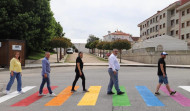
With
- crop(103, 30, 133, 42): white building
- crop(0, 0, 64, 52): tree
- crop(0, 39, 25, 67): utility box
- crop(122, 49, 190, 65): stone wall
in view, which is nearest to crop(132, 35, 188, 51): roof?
crop(122, 49, 190, 65): stone wall

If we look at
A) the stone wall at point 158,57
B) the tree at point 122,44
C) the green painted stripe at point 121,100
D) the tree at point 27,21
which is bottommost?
the green painted stripe at point 121,100

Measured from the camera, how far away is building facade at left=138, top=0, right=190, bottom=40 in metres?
42.6

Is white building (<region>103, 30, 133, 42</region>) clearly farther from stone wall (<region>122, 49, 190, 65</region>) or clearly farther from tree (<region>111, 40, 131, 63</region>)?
tree (<region>111, 40, 131, 63</region>)

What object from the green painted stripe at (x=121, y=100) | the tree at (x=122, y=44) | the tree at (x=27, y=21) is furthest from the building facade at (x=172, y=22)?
the green painted stripe at (x=121, y=100)

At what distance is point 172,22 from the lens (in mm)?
50031

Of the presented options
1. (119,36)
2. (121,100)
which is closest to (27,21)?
(121,100)

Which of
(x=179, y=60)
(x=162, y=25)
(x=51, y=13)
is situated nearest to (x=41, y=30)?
(x=51, y=13)

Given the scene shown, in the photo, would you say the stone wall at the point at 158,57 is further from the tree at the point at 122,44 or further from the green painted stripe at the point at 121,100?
the green painted stripe at the point at 121,100

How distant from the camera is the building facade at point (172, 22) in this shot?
4263 centimetres

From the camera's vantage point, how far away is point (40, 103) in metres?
6.37

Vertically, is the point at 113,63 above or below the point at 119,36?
Result: below

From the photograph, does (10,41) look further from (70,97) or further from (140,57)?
(140,57)

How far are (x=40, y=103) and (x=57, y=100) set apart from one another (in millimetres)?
593

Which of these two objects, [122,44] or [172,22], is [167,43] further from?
[172,22]
